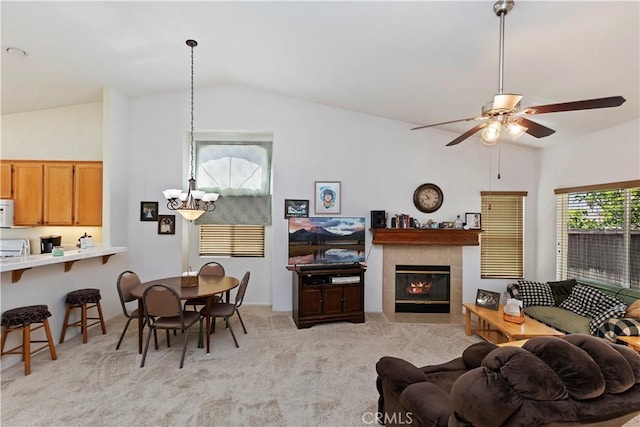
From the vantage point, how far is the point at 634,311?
313 cm

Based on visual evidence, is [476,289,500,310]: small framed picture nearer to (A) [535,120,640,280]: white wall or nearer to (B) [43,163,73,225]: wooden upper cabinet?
(A) [535,120,640,280]: white wall

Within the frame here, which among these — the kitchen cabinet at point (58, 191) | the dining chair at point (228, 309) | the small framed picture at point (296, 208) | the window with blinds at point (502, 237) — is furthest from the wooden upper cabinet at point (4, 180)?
the window with blinds at point (502, 237)

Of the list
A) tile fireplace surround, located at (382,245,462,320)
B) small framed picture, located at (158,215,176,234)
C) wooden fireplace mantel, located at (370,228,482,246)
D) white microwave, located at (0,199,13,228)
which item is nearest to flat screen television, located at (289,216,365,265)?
wooden fireplace mantel, located at (370,228,482,246)

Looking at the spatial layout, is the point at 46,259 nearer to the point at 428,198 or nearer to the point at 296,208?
the point at 296,208

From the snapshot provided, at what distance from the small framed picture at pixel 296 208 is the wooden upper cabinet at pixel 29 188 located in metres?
3.53

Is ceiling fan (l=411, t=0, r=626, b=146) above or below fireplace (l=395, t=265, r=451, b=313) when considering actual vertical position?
above

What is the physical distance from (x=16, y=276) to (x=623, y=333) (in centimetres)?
579

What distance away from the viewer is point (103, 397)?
8.24ft

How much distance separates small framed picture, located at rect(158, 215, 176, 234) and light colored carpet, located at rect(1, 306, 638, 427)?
1.46 m

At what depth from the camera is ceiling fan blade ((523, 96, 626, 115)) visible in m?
1.82

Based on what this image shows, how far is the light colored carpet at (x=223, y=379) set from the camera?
2.30 meters

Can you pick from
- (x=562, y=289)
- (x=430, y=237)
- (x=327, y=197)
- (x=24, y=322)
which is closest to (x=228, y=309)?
(x=24, y=322)

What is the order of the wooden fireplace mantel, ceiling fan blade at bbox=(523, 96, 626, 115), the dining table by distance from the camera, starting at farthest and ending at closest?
the wooden fireplace mantel < the dining table < ceiling fan blade at bbox=(523, 96, 626, 115)

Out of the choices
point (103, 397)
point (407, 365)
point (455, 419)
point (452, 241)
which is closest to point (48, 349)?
point (103, 397)
